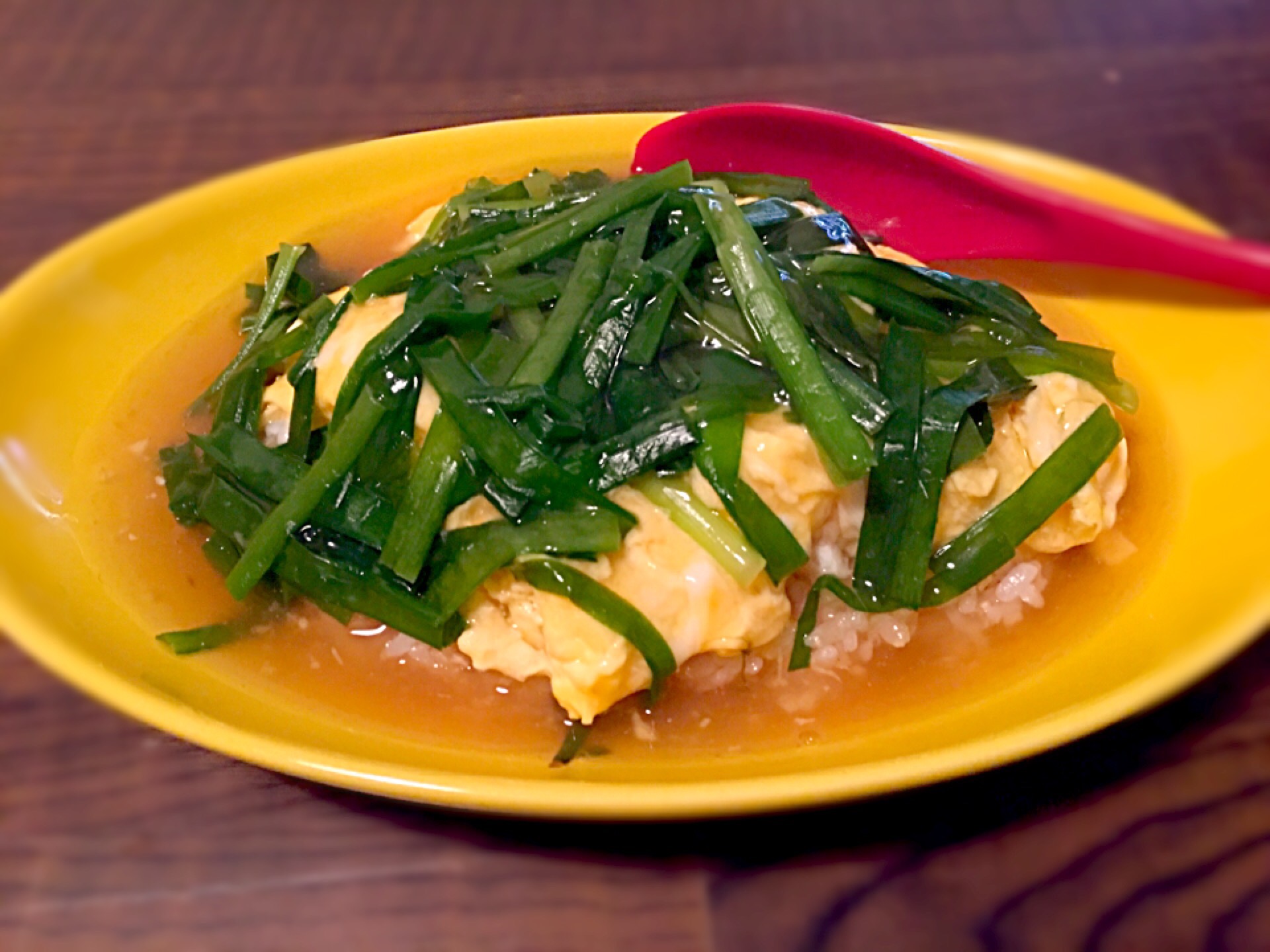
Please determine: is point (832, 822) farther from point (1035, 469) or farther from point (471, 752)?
point (1035, 469)

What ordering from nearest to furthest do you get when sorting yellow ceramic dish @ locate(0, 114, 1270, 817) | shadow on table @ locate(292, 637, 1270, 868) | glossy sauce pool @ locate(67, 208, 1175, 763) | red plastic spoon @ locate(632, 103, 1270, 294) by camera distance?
1. yellow ceramic dish @ locate(0, 114, 1270, 817)
2. shadow on table @ locate(292, 637, 1270, 868)
3. glossy sauce pool @ locate(67, 208, 1175, 763)
4. red plastic spoon @ locate(632, 103, 1270, 294)

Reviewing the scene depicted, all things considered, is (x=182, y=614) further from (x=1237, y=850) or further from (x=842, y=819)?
(x=1237, y=850)

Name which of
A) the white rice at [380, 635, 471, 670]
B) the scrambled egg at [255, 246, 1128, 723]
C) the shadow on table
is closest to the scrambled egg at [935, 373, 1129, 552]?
the scrambled egg at [255, 246, 1128, 723]

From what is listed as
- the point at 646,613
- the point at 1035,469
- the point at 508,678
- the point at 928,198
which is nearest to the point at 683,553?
the point at 646,613

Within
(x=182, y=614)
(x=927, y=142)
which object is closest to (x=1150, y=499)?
(x=927, y=142)

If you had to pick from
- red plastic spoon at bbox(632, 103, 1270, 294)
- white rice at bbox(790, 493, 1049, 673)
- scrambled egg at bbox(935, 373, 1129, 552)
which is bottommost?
white rice at bbox(790, 493, 1049, 673)

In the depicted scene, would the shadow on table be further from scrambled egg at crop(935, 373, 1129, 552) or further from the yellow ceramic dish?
scrambled egg at crop(935, 373, 1129, 552)

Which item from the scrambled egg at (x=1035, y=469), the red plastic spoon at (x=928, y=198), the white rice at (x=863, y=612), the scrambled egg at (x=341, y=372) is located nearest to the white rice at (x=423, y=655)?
the scrambled egg at (x=341, y=372)
